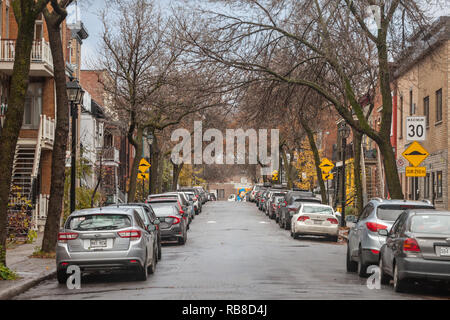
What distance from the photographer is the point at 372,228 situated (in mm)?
16859

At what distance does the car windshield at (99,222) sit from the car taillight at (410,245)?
5710mm

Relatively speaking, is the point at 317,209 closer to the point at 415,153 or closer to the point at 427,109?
the point at 415,153

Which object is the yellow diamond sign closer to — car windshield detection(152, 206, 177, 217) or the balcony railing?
car windshield detection(152, 206, 177, 217)

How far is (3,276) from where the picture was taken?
1539cm

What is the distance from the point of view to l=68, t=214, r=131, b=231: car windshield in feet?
52.0

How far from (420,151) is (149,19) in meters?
19.5

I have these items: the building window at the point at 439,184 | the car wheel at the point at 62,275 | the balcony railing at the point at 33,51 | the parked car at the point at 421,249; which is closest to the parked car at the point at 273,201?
the building window at the point at 439,184

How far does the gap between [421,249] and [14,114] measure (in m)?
8.61

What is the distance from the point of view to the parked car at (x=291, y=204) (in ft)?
119

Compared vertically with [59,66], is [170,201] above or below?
below

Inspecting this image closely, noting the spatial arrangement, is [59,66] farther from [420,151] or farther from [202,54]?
[420,151]

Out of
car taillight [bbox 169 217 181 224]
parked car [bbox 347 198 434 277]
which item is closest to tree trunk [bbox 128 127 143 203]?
car taillight [bbox 169 217 181 224]

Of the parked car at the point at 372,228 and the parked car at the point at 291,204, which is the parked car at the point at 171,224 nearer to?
the parked car at the point at 291,204
